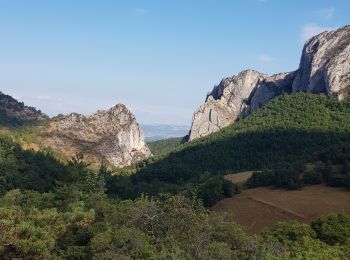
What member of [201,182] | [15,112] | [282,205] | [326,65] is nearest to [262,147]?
[201,182]

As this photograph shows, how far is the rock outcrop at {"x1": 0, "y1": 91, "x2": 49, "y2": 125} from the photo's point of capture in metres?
167

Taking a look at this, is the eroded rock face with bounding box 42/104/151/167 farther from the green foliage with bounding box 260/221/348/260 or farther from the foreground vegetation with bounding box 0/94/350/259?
the green foliage with bounding box 260/221/348/260

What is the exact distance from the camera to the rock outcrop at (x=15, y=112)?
16662 centimetres

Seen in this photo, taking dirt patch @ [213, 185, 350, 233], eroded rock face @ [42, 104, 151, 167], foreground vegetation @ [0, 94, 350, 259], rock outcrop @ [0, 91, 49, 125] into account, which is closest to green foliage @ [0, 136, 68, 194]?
foreground vegetation @ [0, 94, 350, 259]

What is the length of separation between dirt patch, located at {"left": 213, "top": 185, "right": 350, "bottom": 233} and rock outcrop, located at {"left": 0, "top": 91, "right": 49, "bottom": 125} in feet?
359

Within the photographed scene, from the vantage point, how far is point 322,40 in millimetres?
162875

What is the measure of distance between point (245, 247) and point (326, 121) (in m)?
103

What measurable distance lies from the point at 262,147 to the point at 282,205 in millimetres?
54431

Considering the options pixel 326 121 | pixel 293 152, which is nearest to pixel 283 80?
pixel 326 121

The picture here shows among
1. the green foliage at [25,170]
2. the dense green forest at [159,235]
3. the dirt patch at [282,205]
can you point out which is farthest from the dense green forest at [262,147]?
the dense green forest at [159,235]

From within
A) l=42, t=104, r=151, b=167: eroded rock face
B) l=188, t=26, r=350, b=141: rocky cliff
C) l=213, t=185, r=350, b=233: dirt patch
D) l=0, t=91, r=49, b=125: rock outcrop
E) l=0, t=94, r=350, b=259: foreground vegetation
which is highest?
l=188, t=26, r=350, b=141: rocky cliff

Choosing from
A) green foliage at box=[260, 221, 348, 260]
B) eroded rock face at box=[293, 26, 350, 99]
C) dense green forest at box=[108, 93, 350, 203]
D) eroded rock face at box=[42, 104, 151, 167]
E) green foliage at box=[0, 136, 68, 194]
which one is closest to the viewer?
green foliage at box=[260, 221, 348, 260]

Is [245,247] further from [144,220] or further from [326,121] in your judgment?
[326,121]

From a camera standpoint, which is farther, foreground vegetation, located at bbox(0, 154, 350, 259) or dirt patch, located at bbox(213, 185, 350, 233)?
dirt patch, located at bbox(213, 185, 350, 233)
